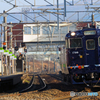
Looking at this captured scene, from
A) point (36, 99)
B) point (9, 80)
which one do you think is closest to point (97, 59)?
point (36, 99)

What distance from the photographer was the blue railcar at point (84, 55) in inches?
461

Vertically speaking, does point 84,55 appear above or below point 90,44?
below

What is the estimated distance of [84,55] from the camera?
11.8 meters

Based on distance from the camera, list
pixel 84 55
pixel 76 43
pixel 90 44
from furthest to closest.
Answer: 1. pixel 76 43
2. pixel 90 44
3. pixel 84 55

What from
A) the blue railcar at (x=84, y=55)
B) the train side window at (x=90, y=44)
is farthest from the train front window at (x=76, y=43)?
the train side window at (x=90, y=44)

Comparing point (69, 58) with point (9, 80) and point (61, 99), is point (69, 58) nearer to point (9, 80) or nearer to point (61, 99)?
point (61, 99)

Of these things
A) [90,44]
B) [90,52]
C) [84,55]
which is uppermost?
[90,44]

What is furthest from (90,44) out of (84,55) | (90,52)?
(84,55)

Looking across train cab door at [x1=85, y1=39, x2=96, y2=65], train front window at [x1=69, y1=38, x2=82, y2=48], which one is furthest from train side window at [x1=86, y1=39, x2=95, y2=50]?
train front window at [x1=69, y1=38, x2=82, y2=48]

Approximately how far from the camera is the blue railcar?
1172 centimetres

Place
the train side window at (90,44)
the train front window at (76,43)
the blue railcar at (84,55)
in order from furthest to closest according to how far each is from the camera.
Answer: the train front window at (76,43) → the train side window at (90,44) → the blue railcar at (84,55)

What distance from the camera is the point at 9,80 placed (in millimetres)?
14867

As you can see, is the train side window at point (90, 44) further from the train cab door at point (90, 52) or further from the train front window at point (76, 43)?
the train front window at point (76, 43)

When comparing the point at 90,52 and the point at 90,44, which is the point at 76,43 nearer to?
the point at 90,44
